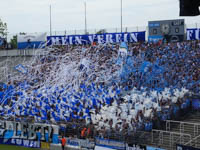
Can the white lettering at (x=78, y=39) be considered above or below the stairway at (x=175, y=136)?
above

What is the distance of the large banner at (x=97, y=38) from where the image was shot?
2433cm

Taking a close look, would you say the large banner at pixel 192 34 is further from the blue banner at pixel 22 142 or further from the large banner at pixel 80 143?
the blue banner at pixel 22 142

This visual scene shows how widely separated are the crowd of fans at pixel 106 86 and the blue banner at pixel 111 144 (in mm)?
681

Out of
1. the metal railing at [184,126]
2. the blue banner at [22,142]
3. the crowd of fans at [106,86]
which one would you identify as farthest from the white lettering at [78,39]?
the metal railing at [184,126]

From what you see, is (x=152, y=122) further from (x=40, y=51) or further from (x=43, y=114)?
(x=40, y=51)

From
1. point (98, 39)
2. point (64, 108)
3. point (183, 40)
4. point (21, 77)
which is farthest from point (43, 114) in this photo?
point (183, 40)

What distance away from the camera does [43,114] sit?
21.4 m

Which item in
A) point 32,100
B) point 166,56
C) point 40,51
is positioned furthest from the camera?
point 40,51

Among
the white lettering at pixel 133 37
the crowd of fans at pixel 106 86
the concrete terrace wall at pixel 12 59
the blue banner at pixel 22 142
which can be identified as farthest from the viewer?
the concrete terrace wall at pixel 12 59

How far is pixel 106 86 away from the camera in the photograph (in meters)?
21.8

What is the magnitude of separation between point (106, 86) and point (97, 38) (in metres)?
5.05

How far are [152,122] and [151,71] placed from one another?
16.2 feet

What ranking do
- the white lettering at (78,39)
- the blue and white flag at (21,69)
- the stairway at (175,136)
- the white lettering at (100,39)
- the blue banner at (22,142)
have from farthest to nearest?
1. the white lettering at (78,39)
2. the blue and white flag at (21,69)
3. the white lettering at (100,39)
4. the blue banner at (22,142)
5. the stairway at (175,136)

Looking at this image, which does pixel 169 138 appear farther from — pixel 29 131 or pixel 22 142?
pixel 22 142
